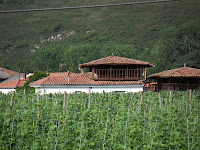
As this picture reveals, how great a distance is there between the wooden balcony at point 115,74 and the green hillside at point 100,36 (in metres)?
23.7

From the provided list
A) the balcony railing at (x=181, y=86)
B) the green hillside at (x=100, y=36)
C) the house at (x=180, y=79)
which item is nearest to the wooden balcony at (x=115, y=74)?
the house at (x=180, y=79)

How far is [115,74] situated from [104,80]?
1211 mm

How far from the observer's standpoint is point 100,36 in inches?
3799

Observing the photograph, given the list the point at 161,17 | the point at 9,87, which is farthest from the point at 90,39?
the point at 9,87

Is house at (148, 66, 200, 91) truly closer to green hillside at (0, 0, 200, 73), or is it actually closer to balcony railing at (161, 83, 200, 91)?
balcony railing at (161, 83, 200, 91)

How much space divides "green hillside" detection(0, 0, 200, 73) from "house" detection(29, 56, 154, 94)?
79.1ft

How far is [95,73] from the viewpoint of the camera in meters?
24.6

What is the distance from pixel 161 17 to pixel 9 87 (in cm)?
7067

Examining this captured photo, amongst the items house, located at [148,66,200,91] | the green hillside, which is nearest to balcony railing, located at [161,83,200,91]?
house, located at [148,66,200,91]

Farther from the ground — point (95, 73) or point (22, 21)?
point (22, 21)

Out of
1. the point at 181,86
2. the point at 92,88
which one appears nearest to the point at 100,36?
the point at 181,86

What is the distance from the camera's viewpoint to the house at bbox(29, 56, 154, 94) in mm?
22984

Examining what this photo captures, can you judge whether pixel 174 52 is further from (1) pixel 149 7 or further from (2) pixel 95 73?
(1) pixel 149 7

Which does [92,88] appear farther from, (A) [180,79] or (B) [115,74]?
(A) [180,79]
